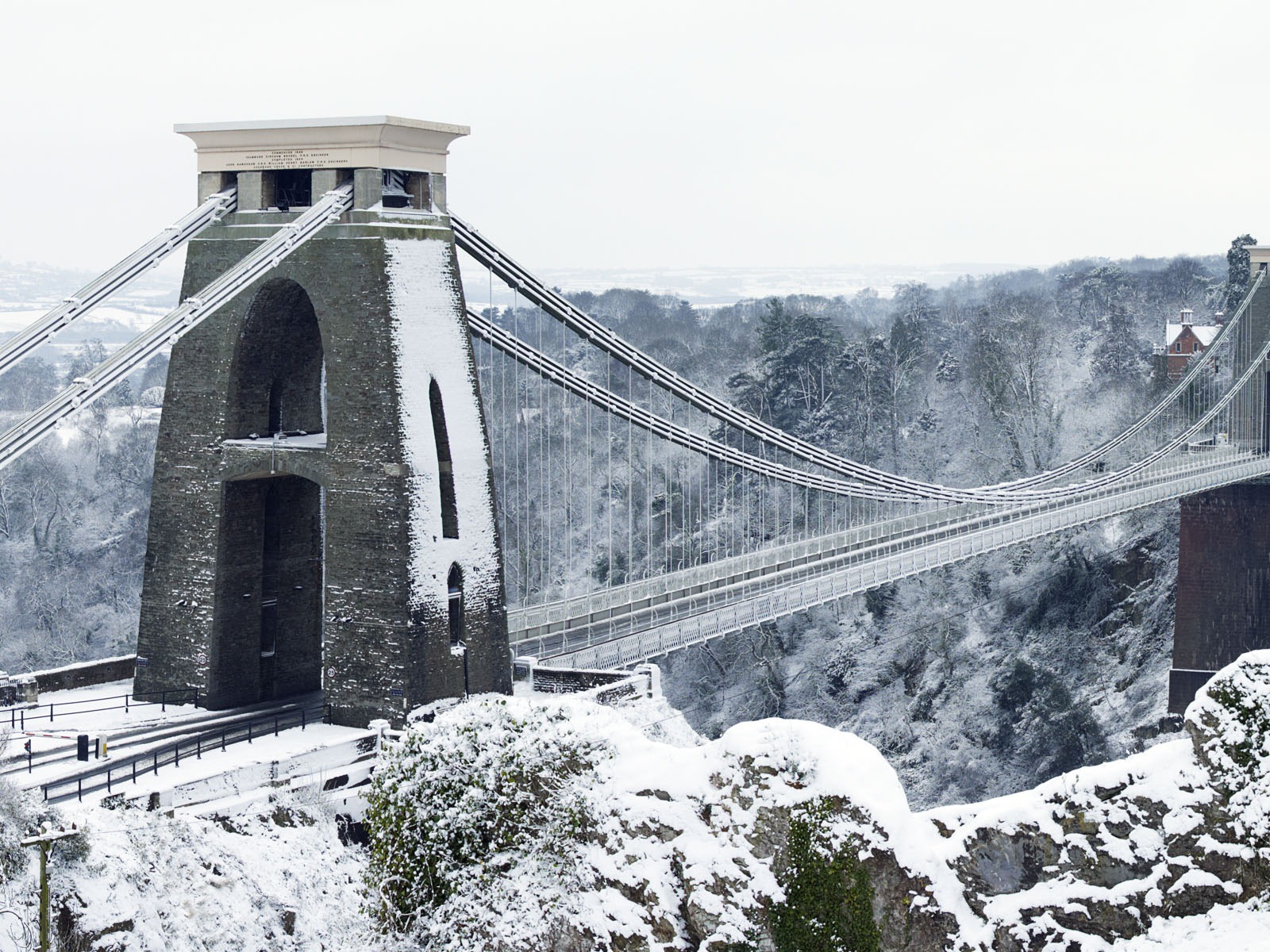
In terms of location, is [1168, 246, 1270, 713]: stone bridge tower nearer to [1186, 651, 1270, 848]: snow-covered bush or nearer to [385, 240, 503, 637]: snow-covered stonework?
[385, 240, 503, 637]: snow-covered stonework

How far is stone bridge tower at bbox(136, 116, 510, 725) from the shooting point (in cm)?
2400

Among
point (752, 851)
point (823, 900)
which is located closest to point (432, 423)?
point (752, 851)

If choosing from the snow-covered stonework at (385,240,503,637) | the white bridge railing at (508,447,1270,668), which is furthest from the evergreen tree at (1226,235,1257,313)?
the snow-covered stonework at (385,240,503,637)

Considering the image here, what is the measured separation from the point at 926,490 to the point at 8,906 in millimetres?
27932

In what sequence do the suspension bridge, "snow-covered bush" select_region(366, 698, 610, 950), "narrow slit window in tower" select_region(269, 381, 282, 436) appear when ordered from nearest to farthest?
"snow-covered bush" select_region(366, 698, 610, 950)
the suspension bridge
"narrow slit window in tower" select_region(269, 381, 282, 436)

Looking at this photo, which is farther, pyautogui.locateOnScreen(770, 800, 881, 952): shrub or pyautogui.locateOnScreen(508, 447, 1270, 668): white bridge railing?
pyautogui.locateOnScreen(508, 447, 1270, 668): white bridge railing

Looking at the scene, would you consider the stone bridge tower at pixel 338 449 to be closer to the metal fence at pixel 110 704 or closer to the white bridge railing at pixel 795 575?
the metal fence at pixel 110 704

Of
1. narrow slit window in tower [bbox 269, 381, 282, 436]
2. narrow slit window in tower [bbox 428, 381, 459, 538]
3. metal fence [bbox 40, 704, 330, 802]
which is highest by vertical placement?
narrow slit window in tower [bbox 269, 381, 282, 436]

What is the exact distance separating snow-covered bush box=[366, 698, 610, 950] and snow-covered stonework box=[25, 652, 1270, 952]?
2cm

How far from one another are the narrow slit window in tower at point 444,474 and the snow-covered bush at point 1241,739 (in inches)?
463

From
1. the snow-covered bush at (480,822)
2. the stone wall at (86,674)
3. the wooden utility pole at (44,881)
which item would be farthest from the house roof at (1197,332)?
the wooden utility pole at (44,881)

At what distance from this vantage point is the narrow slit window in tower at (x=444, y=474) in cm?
2458

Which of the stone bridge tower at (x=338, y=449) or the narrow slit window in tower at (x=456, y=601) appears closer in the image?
the stone bridge tower at (x=338, y=449)

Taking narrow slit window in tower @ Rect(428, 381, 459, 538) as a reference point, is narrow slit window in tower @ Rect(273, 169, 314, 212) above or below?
above
